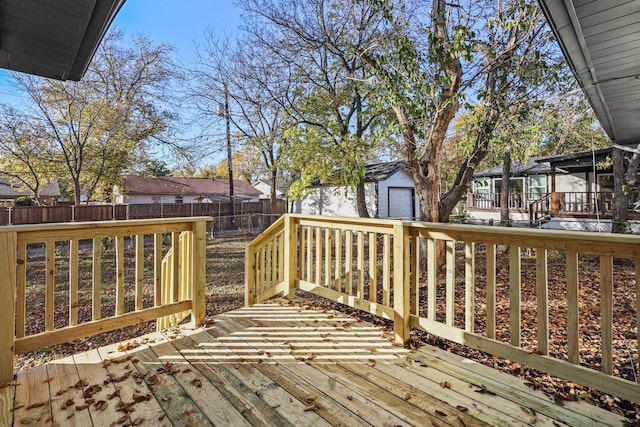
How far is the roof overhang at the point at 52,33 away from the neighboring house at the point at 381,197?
1362cm

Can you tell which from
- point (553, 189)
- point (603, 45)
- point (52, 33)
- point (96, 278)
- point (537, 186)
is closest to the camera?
point (52, 33)

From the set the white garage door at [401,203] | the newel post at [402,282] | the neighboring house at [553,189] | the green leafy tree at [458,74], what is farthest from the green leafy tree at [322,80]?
the white garage door at [401,203]

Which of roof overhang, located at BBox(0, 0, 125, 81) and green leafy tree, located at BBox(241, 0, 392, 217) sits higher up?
green leafy tree, located at BBox(241, 0, 392, 217)

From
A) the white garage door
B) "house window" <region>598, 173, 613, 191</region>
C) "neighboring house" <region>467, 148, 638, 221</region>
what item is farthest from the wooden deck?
the white garage door

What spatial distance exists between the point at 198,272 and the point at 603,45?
3378mm

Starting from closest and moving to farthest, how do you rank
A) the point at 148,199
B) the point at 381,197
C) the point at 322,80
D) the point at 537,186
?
the point at 322,80 < the point at 537,186 < the point at 381,197 < the point at 148,199

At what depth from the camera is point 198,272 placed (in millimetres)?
3006

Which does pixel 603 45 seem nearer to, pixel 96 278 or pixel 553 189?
pixel 96 278

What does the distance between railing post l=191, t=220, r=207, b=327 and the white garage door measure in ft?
46.4

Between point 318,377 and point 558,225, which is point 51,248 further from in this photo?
point 558,225

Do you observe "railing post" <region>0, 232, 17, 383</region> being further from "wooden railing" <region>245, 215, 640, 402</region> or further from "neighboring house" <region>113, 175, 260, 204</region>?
"neighboring house" <region>113, 175, 260, 204</region>

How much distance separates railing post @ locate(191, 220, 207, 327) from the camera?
298 centimetres

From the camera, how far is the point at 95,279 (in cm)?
246

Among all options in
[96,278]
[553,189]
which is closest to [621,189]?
[553,189]
